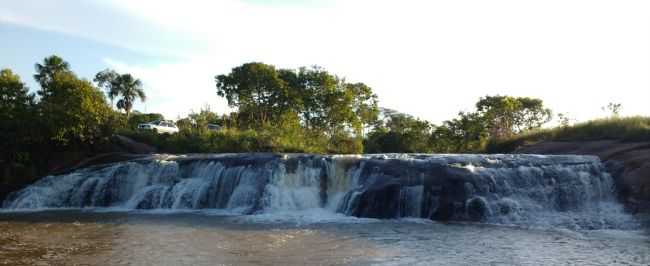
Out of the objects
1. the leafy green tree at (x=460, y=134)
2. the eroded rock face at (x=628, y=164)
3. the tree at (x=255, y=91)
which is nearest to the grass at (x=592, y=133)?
the eroded rock face at (x=628, y=164)

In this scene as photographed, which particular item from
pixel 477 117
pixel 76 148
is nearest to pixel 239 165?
pixel 76 148

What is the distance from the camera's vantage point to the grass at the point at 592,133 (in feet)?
68.1

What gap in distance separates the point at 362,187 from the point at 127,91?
57187 mm

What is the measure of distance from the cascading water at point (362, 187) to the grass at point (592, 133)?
12.0ft

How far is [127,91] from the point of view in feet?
224

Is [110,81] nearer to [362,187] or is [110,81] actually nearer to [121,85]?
[121,85]

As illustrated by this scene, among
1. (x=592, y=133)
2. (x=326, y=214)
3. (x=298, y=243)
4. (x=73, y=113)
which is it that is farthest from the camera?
(x=73, y=113)

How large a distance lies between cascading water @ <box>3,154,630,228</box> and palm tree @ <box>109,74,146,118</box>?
48629 millimetres

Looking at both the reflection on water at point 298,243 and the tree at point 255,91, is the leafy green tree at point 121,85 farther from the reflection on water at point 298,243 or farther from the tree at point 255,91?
the reflection on water at point 298,243

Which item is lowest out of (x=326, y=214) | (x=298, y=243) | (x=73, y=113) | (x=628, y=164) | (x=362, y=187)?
(x=298, y=243)

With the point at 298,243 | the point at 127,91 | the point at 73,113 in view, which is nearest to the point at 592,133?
the point at 298,243

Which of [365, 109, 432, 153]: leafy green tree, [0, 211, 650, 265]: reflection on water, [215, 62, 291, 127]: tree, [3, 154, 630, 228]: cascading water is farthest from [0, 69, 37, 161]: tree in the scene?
[365, 109, 432, 153]: leafy green tree

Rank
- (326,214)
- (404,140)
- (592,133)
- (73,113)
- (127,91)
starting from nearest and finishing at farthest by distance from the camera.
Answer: (326,214) < (592,133) < (73,113) < (404,140) < (127,91)

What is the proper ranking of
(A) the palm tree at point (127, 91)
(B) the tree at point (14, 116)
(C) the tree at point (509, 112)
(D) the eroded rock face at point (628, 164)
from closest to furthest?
(D) the eroded rock face at point (628, 164) < (B) the tree at point (14, 116) < (C) the tree at point (509, 112) < (A) the palm tree at point (127, 91)
